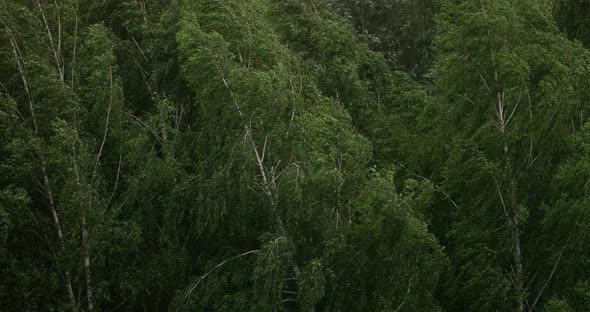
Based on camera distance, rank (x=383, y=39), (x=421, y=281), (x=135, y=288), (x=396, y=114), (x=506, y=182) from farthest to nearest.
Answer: (x=383, y=39), (x=396, y=114), (x=135, y=288), (x=506, y=182), (x=421, y=281)

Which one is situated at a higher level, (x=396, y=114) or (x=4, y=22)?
(x=4, y=22)

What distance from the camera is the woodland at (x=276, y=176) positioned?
30.4 ft

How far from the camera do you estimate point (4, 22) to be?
11875 millimetres

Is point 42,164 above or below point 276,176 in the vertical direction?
below

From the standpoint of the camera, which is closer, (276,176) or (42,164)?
(276,176)

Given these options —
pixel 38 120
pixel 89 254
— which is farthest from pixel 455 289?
pixel 38 120

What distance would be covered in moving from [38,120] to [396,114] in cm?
656

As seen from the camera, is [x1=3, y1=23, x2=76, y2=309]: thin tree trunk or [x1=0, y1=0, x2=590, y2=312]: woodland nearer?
[x1=0, y1=0, x2=590, y2=312]: woodland

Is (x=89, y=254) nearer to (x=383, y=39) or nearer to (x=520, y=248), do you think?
(x=520, y=248)

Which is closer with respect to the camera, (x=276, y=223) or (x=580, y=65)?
(x=276, y=223)

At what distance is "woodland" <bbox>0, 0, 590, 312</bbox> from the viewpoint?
9.27 meters

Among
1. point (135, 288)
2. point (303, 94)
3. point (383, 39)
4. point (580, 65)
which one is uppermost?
point (580, 65)

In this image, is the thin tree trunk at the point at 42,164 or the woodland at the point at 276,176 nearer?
the woodland at the point at 276,176

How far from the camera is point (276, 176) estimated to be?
32.2ft
